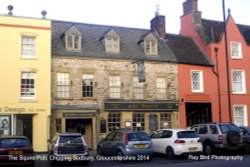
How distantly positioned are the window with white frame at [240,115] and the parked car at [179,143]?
1312 centimetres

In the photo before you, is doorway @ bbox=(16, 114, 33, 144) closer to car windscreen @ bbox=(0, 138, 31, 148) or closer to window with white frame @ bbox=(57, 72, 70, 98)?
window with white frame @ bbox=(57, 72, 70, 98)

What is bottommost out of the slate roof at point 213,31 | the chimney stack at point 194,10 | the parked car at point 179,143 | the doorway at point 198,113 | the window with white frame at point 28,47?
the parked car at point 179,143

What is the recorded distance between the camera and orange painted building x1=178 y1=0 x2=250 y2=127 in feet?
97.5

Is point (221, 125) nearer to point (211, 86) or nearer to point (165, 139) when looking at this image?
point (165, 139)

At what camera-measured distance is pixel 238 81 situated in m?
32.0

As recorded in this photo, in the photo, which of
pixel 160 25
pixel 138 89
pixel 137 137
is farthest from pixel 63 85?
pixel 160 25

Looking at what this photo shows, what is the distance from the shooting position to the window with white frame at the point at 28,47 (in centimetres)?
2430

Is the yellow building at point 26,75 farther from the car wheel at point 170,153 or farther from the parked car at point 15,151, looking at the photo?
the car wheel at point 170,153

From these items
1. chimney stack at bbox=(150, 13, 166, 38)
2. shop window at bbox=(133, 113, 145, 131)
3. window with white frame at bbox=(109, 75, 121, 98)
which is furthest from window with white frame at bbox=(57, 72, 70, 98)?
chimney stack at bbox=(150, 13, 166, 38)

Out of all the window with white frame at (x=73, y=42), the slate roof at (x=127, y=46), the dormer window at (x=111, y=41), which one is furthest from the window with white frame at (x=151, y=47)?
the window with white frame at (x=73, y=42)

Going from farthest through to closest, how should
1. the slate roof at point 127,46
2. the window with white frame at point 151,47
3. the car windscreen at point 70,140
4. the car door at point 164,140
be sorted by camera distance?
the window with white frame at point 151,47, the slate roof at point 127,46, the car door at point 164,140, the car windscreen at point 70,140

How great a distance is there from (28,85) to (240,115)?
18.2 meters

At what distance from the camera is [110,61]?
88.8 ft

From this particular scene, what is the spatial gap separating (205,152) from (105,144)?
5.87m
